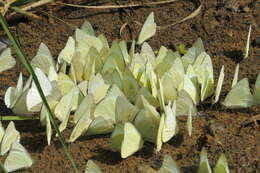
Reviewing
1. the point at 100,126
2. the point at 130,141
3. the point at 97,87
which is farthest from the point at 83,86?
the point at 130,141

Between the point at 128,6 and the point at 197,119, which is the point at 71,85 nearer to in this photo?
the point at 197,119

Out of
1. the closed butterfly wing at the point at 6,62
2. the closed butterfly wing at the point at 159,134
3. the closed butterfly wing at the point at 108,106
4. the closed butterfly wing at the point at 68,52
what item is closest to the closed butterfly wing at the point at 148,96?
the closed butterfly wing at the point at 108,106

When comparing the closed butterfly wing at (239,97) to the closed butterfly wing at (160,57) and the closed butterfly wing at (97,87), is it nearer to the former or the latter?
the closed butterfly wing at (160,57)

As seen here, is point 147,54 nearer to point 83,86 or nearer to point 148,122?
point 83,86

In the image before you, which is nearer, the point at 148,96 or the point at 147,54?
the point at 148,96

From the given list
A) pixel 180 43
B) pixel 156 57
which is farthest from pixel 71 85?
pixel 180 43

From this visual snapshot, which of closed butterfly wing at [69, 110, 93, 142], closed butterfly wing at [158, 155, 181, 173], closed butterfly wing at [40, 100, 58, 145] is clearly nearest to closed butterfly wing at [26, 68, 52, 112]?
closed butterfly wing at [40, 100, 58, 145]

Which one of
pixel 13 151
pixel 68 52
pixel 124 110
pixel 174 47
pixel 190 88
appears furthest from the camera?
pixel 174 47
